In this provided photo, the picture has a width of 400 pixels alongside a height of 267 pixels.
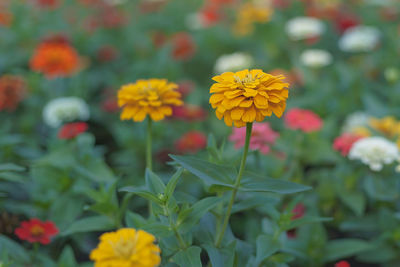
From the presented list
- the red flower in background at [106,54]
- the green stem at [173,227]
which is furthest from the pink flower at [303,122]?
the red flower in background at [106,54]

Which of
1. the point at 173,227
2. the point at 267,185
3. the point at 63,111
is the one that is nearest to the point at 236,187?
the point at 267,185

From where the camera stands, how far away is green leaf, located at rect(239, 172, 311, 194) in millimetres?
937

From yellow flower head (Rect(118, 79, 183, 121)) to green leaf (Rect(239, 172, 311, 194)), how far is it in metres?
0.33

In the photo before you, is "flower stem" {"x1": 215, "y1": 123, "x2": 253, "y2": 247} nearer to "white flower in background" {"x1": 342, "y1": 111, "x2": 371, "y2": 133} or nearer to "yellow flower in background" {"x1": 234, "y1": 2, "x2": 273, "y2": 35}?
"white flower in background" {"x1": 342, "y1": 111, "x2": 371, "y2": 133}

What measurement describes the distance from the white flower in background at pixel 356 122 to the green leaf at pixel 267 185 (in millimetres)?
1010

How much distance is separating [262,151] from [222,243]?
657 mm

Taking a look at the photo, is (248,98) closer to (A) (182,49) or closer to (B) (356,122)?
(B) (356,122)

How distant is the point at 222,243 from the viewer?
3.62 feet

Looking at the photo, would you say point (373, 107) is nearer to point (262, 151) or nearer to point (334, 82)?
point (334, 82)

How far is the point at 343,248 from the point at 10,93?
1.90 meters

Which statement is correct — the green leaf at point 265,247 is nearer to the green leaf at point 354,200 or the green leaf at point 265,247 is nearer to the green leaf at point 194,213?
the green leaf at point 194,213

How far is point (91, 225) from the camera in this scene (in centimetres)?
124

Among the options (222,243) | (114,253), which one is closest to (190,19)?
(222,243)

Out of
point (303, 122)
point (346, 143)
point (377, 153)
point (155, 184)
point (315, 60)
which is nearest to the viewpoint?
point (155, 184)
